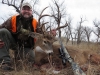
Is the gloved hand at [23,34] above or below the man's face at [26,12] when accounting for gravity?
below

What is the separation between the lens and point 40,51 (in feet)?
22.2

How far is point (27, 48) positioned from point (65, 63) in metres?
1.05

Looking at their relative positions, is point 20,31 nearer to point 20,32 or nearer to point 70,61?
point 20,32

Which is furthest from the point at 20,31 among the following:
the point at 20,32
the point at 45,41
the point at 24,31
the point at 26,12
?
the point at 45,41

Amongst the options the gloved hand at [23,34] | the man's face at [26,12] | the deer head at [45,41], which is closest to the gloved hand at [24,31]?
the gloved hand at [23,34]

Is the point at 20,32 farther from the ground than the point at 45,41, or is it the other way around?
the point at 20,32

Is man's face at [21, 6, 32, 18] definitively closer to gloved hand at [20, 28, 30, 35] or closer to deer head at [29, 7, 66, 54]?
gloved hand at [20, 28, 30, 35]

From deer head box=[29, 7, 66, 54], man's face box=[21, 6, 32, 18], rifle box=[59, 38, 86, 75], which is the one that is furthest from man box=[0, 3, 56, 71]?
rifle box=[59, 38, 86, 75]

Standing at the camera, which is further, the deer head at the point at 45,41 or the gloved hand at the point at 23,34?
the deer head at the point at 45,41

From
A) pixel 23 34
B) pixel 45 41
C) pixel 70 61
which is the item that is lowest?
pixel 70 61

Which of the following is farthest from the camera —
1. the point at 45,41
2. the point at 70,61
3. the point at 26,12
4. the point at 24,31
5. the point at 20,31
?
the point at 45,41

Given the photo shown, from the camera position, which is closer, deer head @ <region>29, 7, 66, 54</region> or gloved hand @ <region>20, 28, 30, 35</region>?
gloved hand @ <region>20, 28, 30, 35</region>

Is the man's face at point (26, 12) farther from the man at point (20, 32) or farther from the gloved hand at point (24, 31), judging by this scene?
the gloved hand at point (24, 31)

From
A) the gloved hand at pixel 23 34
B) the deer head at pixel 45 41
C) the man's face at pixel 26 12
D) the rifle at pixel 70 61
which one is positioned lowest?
the rifle at pixel 70 61
